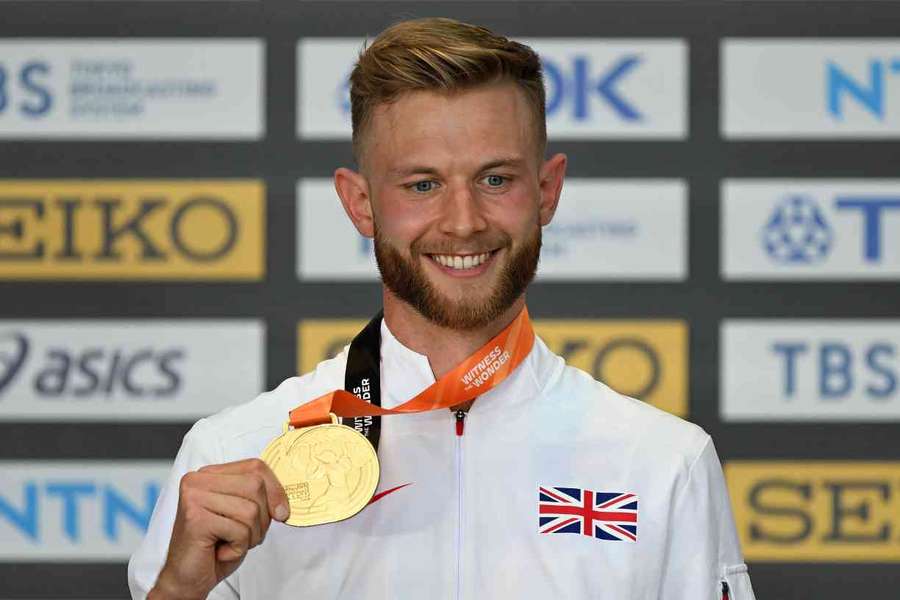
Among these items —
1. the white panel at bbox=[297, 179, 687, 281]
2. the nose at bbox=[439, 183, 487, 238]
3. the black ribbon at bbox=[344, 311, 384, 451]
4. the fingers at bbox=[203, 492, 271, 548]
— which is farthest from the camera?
the white panel at bbox=[297, 179, 687, 281]

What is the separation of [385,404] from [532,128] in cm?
36

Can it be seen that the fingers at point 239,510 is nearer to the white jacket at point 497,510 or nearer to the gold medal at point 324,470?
the gold medal at point 324,470

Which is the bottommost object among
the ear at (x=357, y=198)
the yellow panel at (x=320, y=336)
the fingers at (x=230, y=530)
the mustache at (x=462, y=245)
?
the fingers at (x=230, y=530)

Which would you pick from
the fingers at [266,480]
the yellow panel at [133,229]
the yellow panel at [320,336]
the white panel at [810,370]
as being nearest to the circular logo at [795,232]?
the white panel at [810,370]

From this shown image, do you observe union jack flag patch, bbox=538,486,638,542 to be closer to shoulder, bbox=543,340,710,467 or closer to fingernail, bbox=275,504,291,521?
shoulder, bbox=543,340,710,467

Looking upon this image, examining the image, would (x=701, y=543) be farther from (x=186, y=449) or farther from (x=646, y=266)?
(x=646, y=266)

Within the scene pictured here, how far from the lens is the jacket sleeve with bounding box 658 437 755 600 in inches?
50.5

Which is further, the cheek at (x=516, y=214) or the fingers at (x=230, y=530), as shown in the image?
the cheek at (x=516, y=214)

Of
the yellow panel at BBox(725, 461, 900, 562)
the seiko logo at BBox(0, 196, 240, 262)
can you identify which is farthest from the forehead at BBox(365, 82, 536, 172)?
the yellow panel at BBox(725, 461, 900, 562)

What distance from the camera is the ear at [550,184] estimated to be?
1318 millimetres

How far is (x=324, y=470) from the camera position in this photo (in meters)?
1.22

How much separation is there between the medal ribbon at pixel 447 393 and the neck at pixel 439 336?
0.01m

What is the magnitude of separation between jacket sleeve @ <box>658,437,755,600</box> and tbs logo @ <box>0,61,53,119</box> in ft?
6.56

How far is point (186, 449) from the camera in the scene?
4.46ft
